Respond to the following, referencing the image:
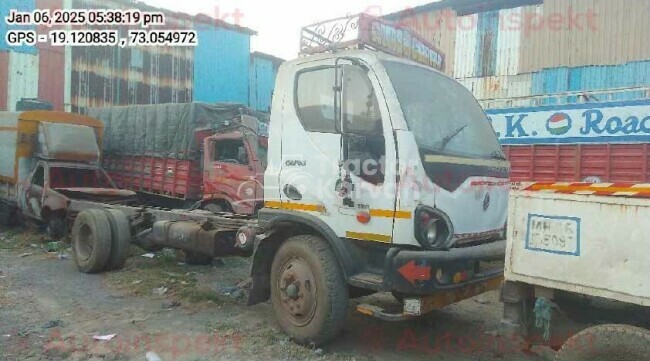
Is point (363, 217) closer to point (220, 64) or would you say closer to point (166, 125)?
point (166, 125)

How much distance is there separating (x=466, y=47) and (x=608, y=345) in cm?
1491

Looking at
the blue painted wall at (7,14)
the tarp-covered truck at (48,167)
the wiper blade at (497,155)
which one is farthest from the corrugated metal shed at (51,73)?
the wiper blade at (497,155)

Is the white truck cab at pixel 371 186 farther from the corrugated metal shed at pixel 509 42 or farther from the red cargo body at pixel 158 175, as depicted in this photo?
the corrugated metal shed at pixel 509 42

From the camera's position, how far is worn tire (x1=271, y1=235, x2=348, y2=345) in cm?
397

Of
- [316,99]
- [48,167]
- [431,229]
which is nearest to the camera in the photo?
[431,229]

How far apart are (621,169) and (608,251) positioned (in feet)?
24.5

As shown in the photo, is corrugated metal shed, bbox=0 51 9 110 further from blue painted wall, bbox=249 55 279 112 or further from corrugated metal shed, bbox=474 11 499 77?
corrugated metal shed, bbox=474 11 499 77

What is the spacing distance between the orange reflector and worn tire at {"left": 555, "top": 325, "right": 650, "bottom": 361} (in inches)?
62.3

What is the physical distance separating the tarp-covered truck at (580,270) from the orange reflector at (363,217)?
3.67 ft

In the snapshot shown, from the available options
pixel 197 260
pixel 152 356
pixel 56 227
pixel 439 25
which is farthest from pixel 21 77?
pixel 152 356

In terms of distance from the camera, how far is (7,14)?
1599 centimetres

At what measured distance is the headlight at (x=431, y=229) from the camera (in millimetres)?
3672

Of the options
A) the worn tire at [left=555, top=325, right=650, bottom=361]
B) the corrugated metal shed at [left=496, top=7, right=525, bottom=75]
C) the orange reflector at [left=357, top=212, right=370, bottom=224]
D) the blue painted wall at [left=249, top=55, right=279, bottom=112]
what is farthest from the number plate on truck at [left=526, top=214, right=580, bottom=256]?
the blue painted wall at [left=249, top=55, right=279, bottom=112]

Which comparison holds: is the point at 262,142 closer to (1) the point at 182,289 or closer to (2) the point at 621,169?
(1) the point at 182,289
